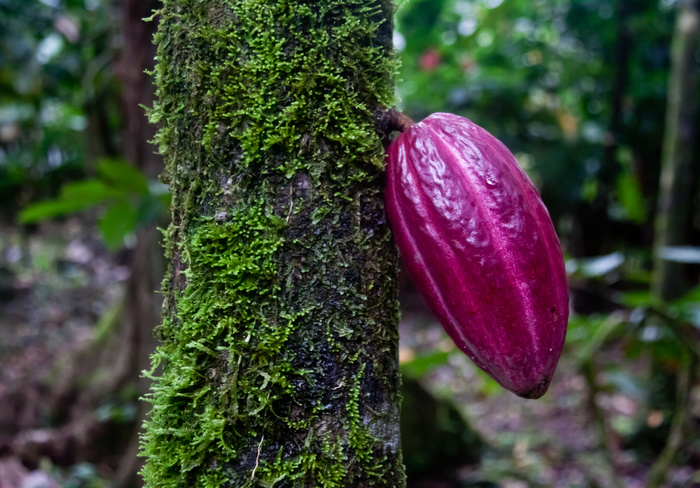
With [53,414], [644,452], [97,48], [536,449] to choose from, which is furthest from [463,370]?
[97,48]

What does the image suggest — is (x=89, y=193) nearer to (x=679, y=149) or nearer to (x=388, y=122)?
(x=388, y=122)

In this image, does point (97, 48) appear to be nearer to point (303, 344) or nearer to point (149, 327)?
point (149, 327)

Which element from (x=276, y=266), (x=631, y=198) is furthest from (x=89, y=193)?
(x=631, y=198)

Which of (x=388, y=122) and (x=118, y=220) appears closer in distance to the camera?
(x=388, y=122)

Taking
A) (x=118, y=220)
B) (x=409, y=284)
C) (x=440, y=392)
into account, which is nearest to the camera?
(x=118, y=220)

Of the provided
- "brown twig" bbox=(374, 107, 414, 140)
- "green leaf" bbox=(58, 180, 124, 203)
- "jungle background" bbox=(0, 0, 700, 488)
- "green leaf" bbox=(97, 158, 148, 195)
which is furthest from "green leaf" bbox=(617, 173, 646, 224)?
"brown twig" bbox=(374, 107, 414, 140)

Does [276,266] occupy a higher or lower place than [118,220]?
higher

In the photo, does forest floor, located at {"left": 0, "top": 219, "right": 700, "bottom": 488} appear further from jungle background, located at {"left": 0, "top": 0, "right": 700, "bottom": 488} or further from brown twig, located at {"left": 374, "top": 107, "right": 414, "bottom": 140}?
brown twig, located at {"left": 374, "top": 107, "right": 414, "bottom": 140}

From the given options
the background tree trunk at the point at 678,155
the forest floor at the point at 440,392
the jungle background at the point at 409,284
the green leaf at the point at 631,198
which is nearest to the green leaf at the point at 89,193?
the jungle background at the point at 409,284

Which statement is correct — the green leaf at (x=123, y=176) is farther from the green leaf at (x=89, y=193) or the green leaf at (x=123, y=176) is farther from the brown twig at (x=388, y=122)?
the brown twig at (x=388, y=122)
